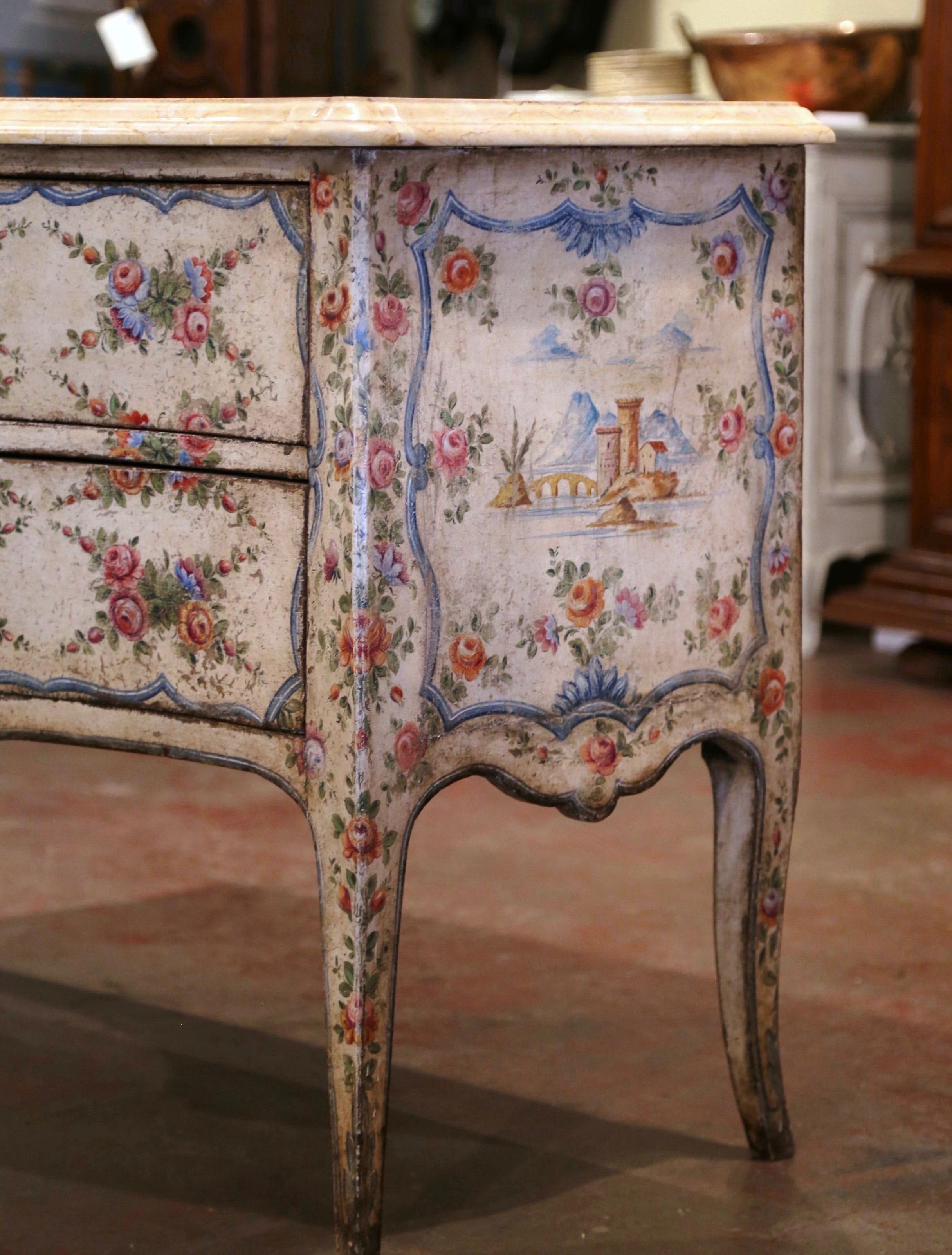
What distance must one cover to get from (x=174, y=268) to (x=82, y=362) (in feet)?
0.42

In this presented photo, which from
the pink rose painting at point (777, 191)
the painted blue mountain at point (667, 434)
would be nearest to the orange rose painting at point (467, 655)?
the painted blue mountain at point (667, 434)

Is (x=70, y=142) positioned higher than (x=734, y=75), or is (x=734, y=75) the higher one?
(x=734, y=75)

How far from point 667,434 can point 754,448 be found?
0.11 m

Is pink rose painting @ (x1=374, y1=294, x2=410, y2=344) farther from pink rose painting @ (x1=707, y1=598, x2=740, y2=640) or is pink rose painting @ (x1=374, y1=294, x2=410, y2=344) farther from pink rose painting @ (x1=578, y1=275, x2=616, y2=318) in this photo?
pink rose painting @ (x1=707, y1=598, x2=740, y2=640)

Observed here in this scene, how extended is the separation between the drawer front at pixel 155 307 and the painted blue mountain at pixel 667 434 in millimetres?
313

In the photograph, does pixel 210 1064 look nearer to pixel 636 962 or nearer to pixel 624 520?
pixel 636 962

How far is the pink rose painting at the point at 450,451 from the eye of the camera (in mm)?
1440

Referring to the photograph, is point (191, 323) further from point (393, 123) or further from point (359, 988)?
point (359, 988)

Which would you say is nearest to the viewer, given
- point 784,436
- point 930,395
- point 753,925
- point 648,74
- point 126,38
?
point 784,436

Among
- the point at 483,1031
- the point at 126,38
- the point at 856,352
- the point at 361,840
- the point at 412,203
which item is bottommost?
the point at 483,1031

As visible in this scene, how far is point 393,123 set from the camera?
1.34 meters

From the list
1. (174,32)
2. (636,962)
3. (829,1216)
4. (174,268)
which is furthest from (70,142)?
(174,32)

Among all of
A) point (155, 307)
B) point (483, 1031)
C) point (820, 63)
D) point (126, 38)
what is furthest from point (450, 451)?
point (820, 63)

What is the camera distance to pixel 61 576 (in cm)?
159
